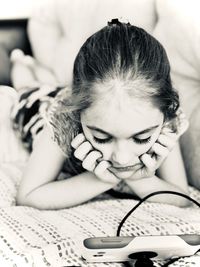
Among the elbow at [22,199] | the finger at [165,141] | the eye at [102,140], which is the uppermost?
the eye at [102,140]

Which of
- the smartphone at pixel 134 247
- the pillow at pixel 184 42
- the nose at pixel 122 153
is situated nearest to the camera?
the smartphone at pixel 134 247

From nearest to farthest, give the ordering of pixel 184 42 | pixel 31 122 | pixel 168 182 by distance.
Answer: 1. pixel 168 182
2. pixel 184 42
3. pixel 31 122

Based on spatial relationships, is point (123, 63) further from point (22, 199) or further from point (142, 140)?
point (22, 199)

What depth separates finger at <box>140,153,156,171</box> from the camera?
3.42 feet

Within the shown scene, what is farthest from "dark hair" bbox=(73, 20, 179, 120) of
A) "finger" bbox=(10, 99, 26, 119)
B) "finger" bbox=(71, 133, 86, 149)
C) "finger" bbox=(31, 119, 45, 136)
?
"finger" bbox=(10, 99, 26, 119)

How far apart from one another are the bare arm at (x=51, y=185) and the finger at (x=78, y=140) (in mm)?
104

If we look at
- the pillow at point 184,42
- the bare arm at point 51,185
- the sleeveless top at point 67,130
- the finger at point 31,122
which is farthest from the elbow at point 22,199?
the pillow at point 184,42

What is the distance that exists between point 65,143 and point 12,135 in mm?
414

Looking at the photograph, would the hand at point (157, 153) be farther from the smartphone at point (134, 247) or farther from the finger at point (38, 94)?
the finger at point (38, 94)

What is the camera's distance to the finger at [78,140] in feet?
3.45

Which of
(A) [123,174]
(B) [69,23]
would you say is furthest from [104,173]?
(B) [69,23]

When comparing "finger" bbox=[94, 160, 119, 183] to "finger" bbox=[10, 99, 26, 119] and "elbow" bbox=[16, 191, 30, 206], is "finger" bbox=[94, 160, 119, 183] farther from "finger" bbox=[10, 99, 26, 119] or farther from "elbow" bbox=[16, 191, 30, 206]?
"finger" bbox=[10, 99, 26, 119]

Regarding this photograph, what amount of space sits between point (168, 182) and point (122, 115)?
0.30 m

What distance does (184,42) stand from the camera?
1.32m
